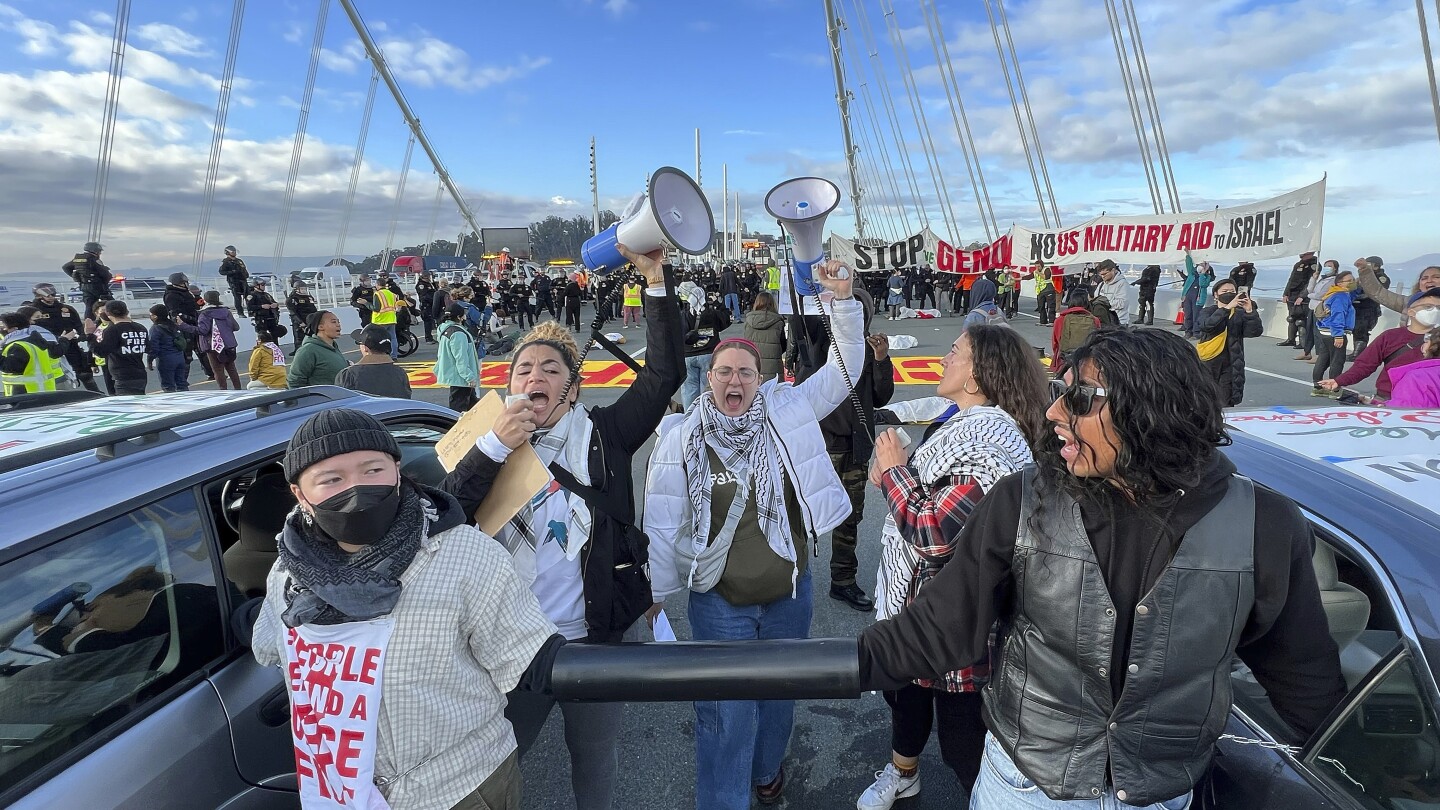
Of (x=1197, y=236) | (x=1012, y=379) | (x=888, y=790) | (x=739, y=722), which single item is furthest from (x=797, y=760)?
(x=1197, y=236)

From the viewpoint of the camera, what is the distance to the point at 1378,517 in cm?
152

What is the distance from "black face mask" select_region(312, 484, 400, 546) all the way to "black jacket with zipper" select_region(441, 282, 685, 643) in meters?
0.35

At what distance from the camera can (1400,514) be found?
59.2 inches

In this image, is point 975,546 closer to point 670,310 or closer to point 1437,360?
point 670,310

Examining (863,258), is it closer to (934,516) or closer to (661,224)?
(661,224)

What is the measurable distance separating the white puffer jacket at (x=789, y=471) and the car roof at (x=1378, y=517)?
49.3 inches

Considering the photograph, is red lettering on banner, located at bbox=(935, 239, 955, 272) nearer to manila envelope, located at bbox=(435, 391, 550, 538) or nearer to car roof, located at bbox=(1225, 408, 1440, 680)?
Result: car roof, located at bbox=(1225, 408, 1440, 680)

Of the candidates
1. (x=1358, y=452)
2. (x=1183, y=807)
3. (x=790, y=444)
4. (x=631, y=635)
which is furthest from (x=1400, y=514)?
(x=631, y=635)

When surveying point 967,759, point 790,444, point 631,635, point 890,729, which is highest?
point 790,444

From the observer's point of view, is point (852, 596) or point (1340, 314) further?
point (1340, 314)

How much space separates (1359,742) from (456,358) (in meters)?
7.16

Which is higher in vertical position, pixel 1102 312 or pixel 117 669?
pixel 1102 312

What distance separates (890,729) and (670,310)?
198cm

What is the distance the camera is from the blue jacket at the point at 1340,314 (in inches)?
356
